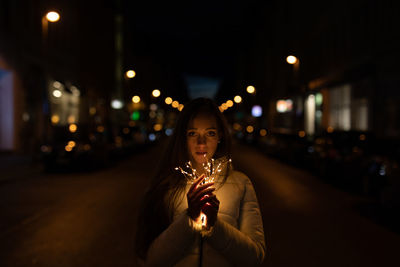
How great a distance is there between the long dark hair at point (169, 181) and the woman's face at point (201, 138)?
0.03 m

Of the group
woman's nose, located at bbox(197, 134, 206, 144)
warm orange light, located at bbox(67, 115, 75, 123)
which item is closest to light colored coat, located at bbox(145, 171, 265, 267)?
woman's nose, located at bbox(197, 134, 206, 144)

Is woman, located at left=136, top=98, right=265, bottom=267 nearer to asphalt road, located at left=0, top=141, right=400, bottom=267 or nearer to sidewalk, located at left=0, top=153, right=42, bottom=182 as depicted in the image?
asphalt road, located at left=0, top=141, right=400, bottom=267

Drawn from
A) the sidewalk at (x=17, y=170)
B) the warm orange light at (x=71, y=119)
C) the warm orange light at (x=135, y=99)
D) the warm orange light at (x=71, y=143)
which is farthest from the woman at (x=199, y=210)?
the warm orange light at (x=135, y=99)

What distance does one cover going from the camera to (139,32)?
91875 mm

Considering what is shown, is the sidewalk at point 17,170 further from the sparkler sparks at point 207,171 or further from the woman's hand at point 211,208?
the woman's hand at point 211,208

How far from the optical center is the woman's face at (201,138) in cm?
259

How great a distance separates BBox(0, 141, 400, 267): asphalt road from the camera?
6.39 metres

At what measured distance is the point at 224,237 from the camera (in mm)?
2262

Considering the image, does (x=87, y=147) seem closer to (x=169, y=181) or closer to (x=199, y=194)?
(x=169, y=181)

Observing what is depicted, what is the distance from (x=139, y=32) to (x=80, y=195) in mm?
83009

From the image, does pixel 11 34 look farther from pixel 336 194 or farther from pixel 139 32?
pixel 139 32

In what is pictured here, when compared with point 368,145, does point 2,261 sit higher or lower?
lower

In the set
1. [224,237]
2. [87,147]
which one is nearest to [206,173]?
[224,237]

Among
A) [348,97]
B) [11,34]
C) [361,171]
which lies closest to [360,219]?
[361,171]
